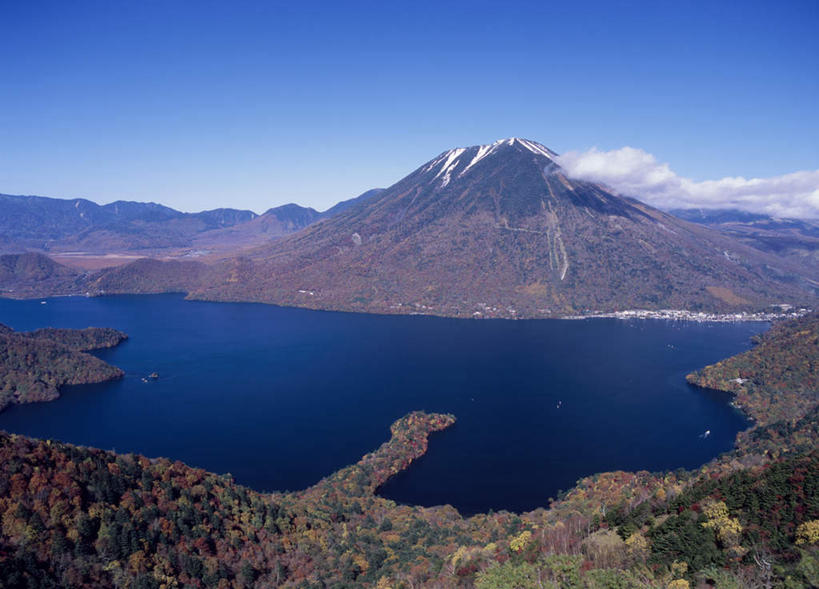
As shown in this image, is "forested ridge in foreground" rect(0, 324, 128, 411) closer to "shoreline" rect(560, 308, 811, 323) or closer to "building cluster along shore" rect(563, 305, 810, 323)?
"shoreline" rect(560, 308, 811, 323)

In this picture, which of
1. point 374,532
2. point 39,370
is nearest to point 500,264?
point 39,370

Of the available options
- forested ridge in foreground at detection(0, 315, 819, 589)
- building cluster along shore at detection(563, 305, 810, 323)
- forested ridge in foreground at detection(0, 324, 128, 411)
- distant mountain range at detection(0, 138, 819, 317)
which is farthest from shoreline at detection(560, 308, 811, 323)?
forested ridge in foreground at detection(0, 324, 128, 411)

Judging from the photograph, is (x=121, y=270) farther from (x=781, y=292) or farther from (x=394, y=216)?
(x=781, y=292)

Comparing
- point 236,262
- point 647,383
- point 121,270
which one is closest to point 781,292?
point 647,383

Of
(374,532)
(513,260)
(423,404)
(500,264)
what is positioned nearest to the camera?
(374,532)

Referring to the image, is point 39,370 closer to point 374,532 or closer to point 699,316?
point 374,532

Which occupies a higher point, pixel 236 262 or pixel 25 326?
pixel 236 262
